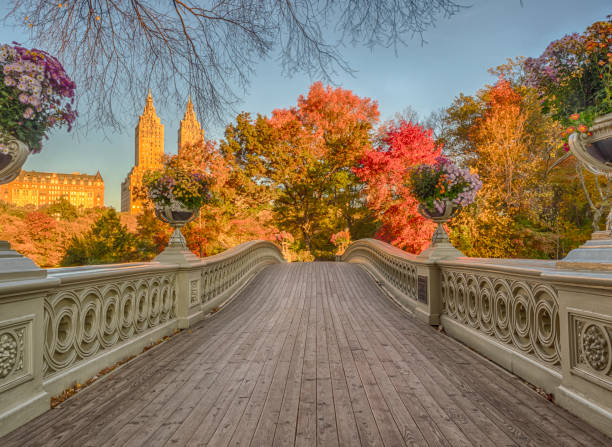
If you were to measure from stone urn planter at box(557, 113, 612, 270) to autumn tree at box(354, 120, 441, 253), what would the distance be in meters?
10.3

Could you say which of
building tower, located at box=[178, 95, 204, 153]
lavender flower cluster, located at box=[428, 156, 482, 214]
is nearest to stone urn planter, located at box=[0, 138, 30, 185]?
building tower, located at box=[178, 95, 204, 153]

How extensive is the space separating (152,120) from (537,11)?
142 inches

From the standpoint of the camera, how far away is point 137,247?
697 inches

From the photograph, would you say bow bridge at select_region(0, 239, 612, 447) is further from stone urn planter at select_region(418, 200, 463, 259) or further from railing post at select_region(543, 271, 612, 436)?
stone urn planter at select_region(418, 200, 463, 259)

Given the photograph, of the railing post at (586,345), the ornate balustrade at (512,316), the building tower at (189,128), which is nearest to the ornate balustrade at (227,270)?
the building tower at (189,128)

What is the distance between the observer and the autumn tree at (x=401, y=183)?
12.5 metres

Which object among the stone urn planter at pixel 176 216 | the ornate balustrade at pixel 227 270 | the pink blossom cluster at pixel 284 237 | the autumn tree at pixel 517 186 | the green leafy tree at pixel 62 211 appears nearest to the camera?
the stone urn planter at pixel 176 216

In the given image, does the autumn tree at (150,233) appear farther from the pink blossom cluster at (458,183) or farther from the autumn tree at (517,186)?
the pink blossom cluster at (458,183)

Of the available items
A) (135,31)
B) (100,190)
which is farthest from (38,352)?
(100,190)

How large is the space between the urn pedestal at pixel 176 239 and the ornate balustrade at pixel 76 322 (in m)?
0.16

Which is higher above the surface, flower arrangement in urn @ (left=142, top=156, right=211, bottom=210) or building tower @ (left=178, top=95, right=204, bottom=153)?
building tower @ (left=178, top=95, right=204, bottom=153)

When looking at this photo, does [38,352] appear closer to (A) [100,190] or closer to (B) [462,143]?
(B) [462,143]

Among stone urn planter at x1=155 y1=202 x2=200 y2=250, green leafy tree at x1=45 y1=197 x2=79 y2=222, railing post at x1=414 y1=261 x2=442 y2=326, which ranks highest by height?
green leafy tree at x1=45 y1=197 x2=79 y2=222

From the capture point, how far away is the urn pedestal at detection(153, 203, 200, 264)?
16.1ft
